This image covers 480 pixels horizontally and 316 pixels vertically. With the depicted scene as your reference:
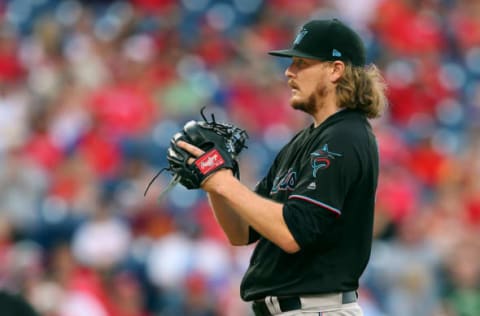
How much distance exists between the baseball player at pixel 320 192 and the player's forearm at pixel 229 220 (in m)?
0.15

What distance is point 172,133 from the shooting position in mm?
9117

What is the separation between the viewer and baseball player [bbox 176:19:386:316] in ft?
12.3

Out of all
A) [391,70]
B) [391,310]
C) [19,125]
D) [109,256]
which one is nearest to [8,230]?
[109,256]

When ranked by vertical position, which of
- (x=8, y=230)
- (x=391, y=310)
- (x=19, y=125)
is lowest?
(x=391, y=310)

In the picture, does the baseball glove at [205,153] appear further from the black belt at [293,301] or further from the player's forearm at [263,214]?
the black belt at [293,301]

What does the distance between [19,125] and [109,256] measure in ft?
7.17

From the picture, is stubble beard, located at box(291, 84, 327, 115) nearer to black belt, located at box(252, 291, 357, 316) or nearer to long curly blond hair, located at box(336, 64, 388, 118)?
long curly blond hair, located at box(336, 64, 388, 118)

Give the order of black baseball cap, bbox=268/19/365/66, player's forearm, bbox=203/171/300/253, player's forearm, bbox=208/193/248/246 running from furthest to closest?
player's forearm, bbox=208/193/248/246
black baseball cap, bbox=268/19/365/66
player's forearm, bbox=203/171/300/253

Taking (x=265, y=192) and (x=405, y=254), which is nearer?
(x=265, y=192)

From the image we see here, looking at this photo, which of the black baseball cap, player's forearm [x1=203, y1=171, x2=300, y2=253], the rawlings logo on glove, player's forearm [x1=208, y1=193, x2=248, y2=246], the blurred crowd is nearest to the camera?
player's forearm [x1=203, y1=171, x2=300, y2=253]

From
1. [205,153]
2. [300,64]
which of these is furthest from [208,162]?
[300,64]

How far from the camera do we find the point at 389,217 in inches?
332

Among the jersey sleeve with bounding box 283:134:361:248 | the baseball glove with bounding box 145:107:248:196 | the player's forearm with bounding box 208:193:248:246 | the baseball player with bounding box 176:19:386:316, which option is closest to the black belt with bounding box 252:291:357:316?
the baseball player with bounding box 176:19:386:316

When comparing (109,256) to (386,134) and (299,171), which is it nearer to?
(386,134)
